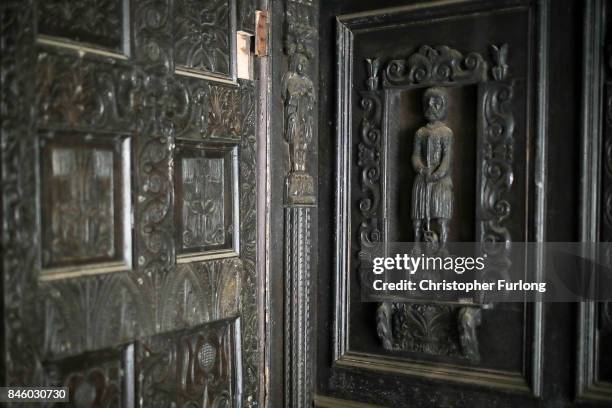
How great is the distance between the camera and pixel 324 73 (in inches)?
74.7

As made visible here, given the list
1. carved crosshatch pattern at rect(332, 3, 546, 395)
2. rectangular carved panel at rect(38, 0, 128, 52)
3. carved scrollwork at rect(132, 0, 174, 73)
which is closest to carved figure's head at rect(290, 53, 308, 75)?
carved crosshatch pattern at rect(332, 3, 546, 395)

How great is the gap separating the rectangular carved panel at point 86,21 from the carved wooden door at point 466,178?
0.71 metres

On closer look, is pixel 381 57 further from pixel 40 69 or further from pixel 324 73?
pixel 40 69

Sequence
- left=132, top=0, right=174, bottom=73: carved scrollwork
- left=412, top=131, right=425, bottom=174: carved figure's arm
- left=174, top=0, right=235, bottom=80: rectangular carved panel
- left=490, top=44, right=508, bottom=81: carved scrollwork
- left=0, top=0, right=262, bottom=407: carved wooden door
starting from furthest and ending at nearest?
left=412, top=131, right=425, bottom=174: carved figure's arm → left=490, top=44, right=508, bottom=81: carved scrollwork → left=174, top=0, right=235, bottom=80: rectangular carved panel → left=132, top=0, right=174, bottom=73: carved scrollwork → left=0, top=0, right=262, bottom=407: carved wooden door

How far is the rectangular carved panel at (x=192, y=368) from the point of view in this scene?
145cm

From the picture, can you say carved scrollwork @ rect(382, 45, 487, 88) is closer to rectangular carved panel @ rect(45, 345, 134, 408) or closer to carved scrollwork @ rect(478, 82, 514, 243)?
carved scrollwork @ rect(478, 82, 514, 243)

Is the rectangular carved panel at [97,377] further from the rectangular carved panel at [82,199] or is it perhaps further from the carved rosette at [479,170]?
the carved rosette at [479,170]

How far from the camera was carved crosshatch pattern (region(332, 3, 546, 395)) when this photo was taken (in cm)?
162

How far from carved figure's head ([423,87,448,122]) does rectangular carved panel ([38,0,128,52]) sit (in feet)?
2.68

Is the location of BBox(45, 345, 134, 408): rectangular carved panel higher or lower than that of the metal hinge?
lower

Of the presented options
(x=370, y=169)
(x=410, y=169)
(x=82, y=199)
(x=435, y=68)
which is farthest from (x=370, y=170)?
(x=82, y=199)

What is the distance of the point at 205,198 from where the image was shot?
159cm

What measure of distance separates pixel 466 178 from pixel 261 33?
2.25 feet

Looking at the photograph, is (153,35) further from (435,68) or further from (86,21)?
(435,68)
